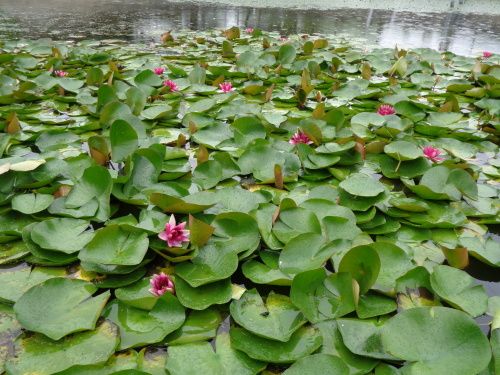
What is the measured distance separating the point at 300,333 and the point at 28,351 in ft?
2.34

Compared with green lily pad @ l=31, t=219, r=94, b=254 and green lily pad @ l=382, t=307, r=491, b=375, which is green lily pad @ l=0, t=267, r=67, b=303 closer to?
green lily pad @ l=31, t=219, r=94, b=254

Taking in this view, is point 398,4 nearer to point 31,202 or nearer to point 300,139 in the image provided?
point 300,139

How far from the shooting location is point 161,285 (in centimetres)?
125

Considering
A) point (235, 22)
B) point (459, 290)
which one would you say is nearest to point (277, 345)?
point (459, 290)

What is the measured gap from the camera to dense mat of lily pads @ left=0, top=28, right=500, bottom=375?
106 cm

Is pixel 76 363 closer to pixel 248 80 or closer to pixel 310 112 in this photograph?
pixel 310 112

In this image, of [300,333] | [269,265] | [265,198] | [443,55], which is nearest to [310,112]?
[265,198]

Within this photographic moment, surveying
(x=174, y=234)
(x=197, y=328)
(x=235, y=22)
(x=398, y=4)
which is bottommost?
(x=197, y=328)

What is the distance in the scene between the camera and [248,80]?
337 centimetres

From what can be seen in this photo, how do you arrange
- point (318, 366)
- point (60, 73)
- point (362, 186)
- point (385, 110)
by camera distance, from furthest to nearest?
point (60, 73) → point (385, 110) → point (362, 186) → point (318, 366)

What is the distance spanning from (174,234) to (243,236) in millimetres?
240

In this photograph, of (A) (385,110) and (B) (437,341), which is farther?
(A) (385,110)

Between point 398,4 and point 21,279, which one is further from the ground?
point 398,4

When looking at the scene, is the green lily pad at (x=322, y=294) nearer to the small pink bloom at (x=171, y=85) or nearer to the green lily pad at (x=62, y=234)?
the green lily pad at (x=62, y=234)
